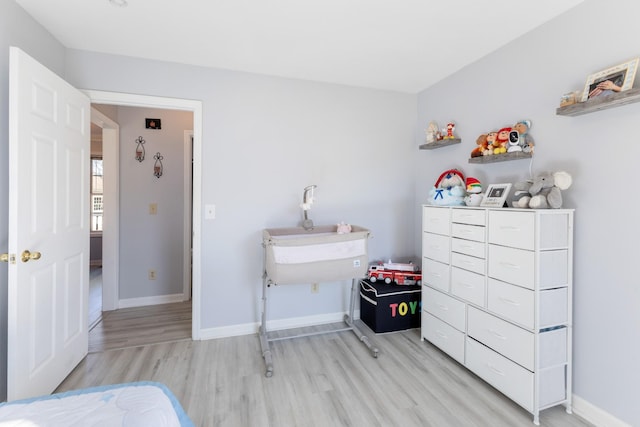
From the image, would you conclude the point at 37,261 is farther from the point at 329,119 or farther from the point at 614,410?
the point at 614,410

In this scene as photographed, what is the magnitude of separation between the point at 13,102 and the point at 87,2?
73cm

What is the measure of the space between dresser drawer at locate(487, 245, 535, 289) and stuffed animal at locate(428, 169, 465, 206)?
57 centimetres

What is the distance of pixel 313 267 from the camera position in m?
2.15

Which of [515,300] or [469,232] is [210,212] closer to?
[469,232]

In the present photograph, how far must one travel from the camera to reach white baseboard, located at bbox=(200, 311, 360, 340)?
2.64 meters

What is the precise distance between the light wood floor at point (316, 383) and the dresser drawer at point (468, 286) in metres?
0.53

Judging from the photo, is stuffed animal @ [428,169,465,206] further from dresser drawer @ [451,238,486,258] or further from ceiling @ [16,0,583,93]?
ceiling @ [16,0,583,93]

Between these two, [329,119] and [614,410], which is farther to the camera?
[329,119]

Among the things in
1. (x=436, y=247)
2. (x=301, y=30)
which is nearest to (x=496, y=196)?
(x=436, y=247)

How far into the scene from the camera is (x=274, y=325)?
9.21 feet

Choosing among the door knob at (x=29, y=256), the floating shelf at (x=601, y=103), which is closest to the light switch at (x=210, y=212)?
the door knob at (x=29, y=256)

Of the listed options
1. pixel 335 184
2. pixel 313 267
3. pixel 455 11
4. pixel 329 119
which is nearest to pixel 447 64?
pixel 455 11

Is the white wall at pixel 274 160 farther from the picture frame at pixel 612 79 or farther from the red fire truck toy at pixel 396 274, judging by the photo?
the picture frame at pixel 612 79

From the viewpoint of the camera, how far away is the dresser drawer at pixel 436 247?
232 cm
